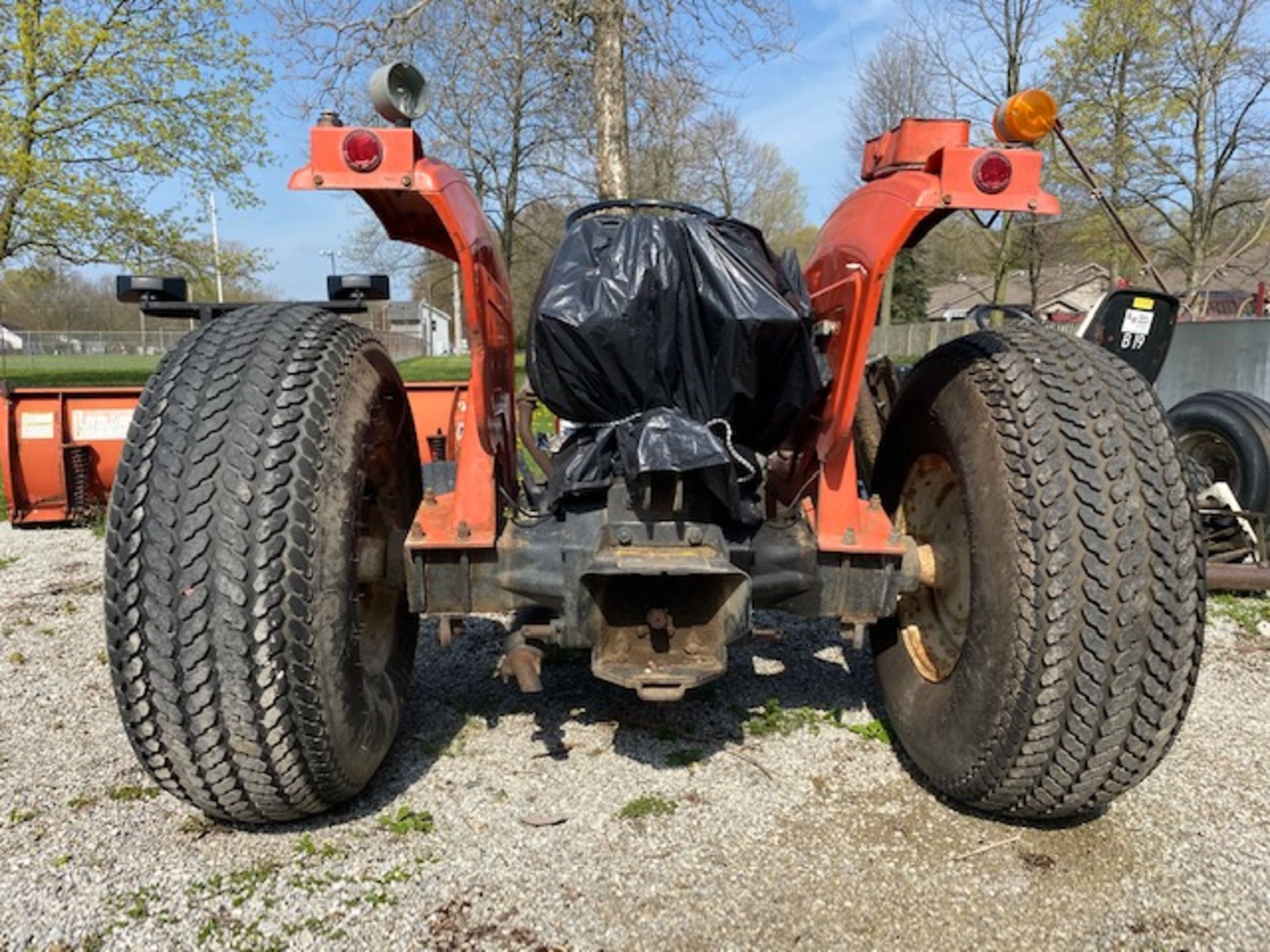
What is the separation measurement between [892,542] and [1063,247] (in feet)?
87.5

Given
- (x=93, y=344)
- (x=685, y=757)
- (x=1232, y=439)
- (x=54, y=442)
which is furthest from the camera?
(x=93, y=344)

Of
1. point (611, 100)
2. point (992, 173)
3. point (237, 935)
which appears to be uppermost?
point (611, 100)

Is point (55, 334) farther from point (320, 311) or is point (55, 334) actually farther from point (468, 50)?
point (320, 311)

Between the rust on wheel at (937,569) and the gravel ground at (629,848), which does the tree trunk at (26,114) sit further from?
the rust on wheel at (937,569)

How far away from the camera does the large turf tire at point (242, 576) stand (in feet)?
7.09

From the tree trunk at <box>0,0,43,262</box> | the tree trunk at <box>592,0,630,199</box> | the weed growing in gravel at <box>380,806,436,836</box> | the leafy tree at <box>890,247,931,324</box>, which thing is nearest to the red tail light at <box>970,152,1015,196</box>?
the weed growing in gravel at <box>380,806,436,836</box>

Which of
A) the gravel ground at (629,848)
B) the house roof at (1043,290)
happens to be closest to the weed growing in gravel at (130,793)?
the gravel ground at (629,848)

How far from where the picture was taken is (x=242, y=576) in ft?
7.09

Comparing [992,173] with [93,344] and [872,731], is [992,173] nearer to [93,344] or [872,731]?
[872,731]

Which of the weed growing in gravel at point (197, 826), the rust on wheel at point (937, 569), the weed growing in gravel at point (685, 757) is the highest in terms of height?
the rust on wheel at point (937, 569)

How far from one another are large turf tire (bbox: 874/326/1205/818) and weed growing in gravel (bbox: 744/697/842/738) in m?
0.66

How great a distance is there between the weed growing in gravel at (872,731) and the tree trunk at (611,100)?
23.2ft

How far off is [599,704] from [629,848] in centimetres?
94

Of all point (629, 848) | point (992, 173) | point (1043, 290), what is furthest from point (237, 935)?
point (1043, 290)
